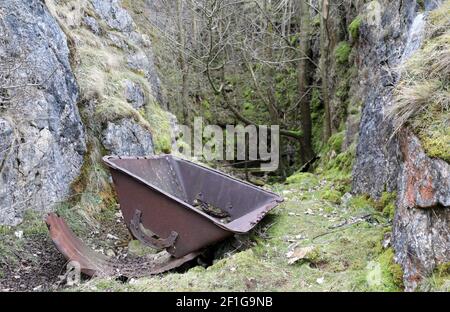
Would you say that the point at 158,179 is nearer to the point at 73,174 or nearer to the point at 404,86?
the point at 73,174

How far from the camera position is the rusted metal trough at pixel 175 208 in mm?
4004

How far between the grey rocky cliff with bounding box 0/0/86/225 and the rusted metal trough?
0.60 meters

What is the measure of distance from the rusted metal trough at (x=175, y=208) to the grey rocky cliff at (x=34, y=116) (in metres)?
0.60

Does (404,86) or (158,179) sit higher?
(404,86)

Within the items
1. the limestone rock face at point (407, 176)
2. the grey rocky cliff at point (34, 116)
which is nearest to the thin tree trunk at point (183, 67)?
the grey rocky cliff at point (34, 116)

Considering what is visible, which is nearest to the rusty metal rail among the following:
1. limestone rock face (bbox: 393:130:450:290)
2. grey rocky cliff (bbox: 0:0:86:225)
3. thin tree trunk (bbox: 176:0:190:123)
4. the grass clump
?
grey rocky cliff (bbox: 0:0:86:225)

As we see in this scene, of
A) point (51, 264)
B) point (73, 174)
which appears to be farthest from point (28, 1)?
point (51, 264)

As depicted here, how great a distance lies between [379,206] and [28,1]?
195 inches

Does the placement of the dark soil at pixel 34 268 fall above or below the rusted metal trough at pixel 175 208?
below

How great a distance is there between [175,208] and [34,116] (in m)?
2.07

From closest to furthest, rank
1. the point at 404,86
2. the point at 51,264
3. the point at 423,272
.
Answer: the point at 423,272 < the point at 404,86 < the point at 51,264

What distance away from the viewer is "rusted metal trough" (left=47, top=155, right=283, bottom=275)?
13.1 feet

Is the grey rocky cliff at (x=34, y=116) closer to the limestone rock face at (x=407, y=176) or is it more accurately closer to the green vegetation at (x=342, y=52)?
the limestone rock face at (x=407, y=176)
